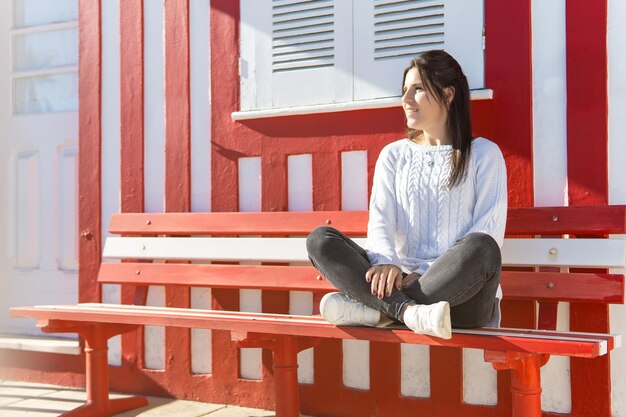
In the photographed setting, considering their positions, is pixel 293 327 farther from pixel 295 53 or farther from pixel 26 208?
pixel 26 208

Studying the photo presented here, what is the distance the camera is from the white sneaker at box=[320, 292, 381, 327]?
2.79 m

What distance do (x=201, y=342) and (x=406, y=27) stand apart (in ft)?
5.74

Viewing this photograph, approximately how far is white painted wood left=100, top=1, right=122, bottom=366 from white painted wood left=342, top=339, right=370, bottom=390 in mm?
1258

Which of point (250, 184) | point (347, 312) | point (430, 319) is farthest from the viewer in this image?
point (250, 184)

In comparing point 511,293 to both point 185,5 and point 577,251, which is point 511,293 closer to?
point 577,251

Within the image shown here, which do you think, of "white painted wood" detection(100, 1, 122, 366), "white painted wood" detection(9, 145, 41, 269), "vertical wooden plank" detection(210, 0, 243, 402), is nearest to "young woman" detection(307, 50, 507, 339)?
"vertical wooden plank" detection(210, 0, 243, 402)

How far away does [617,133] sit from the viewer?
10.3 feet

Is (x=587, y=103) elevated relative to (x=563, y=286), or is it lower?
elevated

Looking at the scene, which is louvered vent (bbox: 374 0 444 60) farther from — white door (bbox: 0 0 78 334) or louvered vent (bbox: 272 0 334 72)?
white door (bbox: 0 0 78 334)

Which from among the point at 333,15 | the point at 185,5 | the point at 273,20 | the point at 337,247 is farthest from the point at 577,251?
the point at 185,5

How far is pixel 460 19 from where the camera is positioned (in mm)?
3377

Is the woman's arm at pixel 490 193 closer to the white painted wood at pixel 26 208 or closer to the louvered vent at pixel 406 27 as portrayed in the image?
the louvered vent at pixel 406 27

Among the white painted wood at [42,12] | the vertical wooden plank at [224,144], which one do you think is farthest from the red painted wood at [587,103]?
the white painted wood at [42,12]

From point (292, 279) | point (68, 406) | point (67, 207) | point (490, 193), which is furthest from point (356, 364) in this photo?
point (67, 207)
